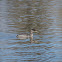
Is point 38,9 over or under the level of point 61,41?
over

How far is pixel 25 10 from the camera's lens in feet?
71.6

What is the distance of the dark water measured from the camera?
11.2 meters

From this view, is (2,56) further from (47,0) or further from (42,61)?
(47,0)

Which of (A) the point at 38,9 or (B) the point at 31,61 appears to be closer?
(B) the point at 31,61

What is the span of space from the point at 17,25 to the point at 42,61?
6.55m

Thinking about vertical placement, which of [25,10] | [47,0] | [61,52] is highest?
[47,0]

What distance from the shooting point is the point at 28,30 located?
16297mm

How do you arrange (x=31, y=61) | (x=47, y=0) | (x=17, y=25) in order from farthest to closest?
(x=47, y=0) < (x=17, y=25) < (x=31, y=61)

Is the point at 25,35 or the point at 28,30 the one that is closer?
the point at 25,35

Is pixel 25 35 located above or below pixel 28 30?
below

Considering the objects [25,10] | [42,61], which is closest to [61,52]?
[42,61]

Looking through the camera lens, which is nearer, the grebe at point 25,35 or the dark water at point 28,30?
the dark water at point 28,30

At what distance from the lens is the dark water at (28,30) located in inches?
441

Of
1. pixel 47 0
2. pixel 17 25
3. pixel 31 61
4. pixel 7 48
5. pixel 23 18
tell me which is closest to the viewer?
pixel 31 61
